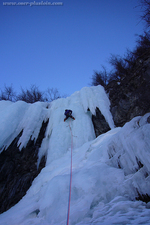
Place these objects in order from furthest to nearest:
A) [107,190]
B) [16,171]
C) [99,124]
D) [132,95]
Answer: [99,124] < [132,95] < [16,171] < [107,190]

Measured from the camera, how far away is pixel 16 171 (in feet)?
15.3

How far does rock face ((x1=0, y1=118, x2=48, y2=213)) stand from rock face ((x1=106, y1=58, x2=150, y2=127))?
14.1 ft

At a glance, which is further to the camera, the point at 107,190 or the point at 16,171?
the point at 16,171

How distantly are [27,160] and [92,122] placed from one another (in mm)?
3662

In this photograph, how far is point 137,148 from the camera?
1.97 metres

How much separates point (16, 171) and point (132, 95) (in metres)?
6.05

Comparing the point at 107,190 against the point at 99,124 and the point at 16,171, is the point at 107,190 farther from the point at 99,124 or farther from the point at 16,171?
the point at 99,124

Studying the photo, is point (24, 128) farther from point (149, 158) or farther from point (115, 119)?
point (149, 158)

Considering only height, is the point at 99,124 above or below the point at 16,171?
above

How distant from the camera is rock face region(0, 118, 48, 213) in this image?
4.01 meters

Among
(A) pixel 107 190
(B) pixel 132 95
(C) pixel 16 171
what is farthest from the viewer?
(B) pixel 132 95

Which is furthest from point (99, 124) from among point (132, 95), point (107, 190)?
point (107, 190)

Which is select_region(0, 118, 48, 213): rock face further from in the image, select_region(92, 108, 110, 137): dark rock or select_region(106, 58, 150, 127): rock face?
select_region(106, 58, 150, 127): rock face

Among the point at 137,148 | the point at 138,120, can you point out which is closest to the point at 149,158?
the point at 137,148
